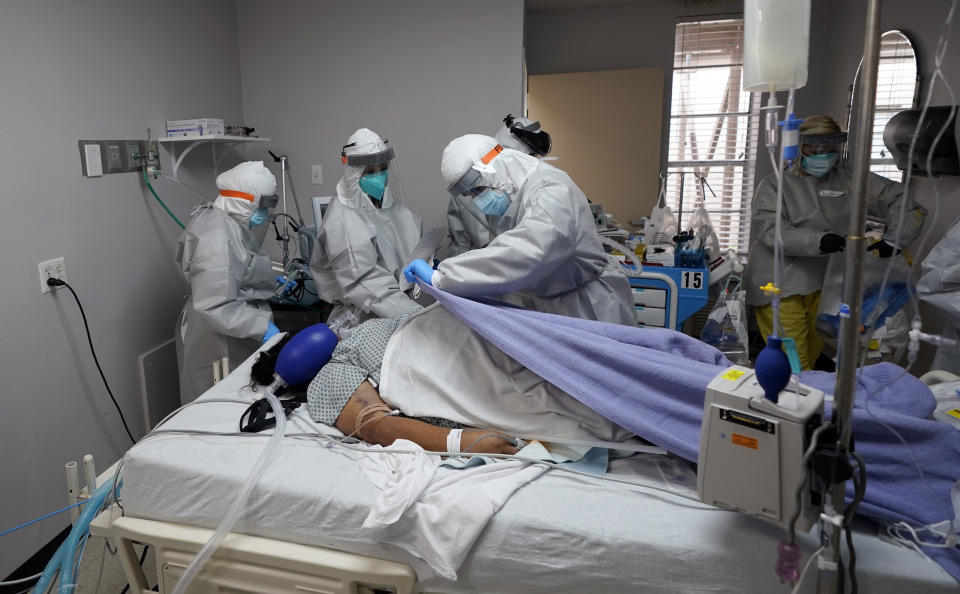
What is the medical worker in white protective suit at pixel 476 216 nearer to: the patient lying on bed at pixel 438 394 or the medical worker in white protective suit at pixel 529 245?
the medical worker in white protective suit at pixel 529 245

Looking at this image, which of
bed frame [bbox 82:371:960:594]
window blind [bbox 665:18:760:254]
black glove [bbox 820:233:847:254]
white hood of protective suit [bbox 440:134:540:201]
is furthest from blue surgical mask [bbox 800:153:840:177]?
bed frame [bbox 82:371:960:594]

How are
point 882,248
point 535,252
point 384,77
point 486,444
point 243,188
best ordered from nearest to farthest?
point 486,444, point 535,252, point 243,188, point 882,248, point 384,77

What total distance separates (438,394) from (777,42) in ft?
3.88

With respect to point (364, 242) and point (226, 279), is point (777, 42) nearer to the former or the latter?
point (364, 242)

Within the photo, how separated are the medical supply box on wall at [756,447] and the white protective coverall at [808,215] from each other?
84.8 inches

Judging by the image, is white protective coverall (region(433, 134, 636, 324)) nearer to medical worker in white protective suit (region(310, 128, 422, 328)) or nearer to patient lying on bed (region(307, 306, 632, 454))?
patient lying on bed (region(307, 306, 632, 454))

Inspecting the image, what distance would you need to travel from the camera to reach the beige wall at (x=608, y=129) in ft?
14.1

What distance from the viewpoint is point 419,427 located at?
1679mm

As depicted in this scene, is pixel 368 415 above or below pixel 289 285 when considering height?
below

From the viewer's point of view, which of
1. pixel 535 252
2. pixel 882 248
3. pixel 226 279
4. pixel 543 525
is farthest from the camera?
pixel 882 248

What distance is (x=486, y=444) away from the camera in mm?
1595

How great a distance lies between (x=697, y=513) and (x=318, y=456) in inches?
36.3

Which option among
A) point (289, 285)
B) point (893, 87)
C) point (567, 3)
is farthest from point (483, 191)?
point (567, 3)

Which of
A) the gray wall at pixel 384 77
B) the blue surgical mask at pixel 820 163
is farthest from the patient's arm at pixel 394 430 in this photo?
the blue surgical mask at pixel 820 163
